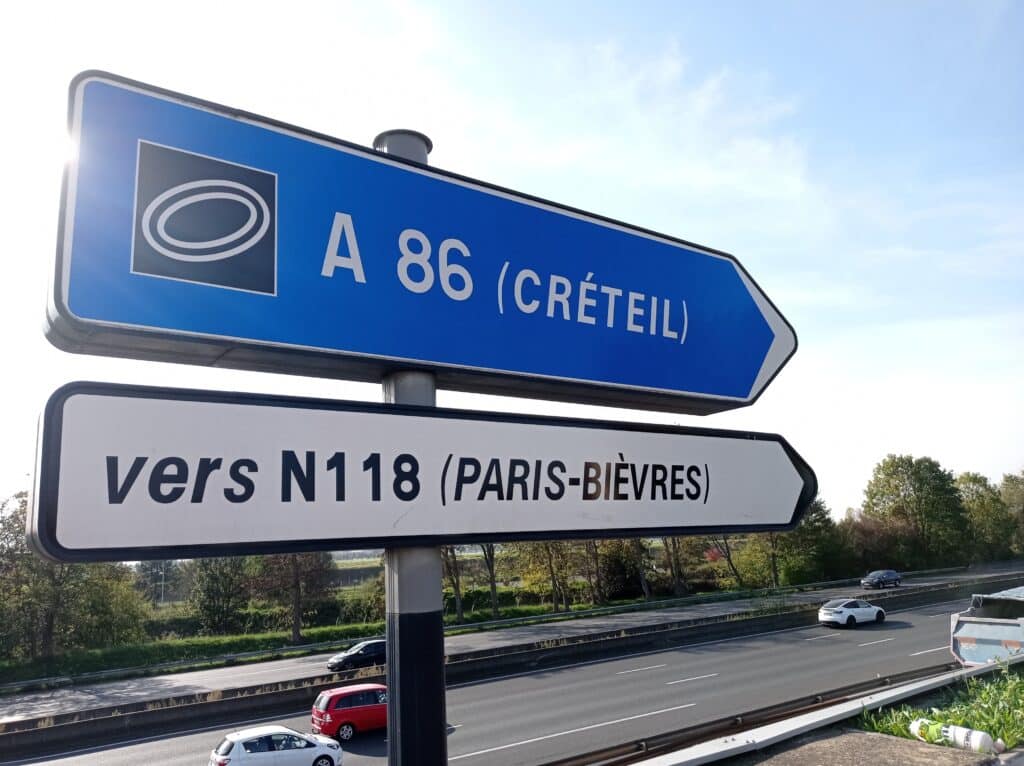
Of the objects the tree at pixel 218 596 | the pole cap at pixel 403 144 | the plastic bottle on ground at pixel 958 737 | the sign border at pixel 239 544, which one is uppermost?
the pole cap at pixel 403 144

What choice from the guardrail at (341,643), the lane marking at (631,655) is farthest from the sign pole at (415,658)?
the guardrail at (341,643)

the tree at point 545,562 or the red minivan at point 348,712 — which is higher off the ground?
the tree at point 545,562

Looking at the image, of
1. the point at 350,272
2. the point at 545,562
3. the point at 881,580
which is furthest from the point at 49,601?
the point at 881,580

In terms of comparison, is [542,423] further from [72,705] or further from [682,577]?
[682,577]

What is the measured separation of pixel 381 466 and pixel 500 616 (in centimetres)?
3995

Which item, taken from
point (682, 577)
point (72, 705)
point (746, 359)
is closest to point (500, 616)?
point (682, 577)

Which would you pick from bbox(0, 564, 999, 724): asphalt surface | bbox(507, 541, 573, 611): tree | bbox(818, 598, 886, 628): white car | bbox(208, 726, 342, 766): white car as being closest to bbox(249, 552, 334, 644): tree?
bbox(0, 564, 999, 724): asphalt surface

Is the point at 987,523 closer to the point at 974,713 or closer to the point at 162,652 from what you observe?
the point at 162,652

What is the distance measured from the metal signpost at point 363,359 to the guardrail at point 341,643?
1149 inches

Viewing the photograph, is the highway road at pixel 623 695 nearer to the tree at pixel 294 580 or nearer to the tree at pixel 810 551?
the tree at pixel 294 580

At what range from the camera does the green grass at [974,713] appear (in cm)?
491

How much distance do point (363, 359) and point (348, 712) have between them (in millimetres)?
15229

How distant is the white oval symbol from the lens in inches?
78.5

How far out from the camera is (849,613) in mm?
28281
